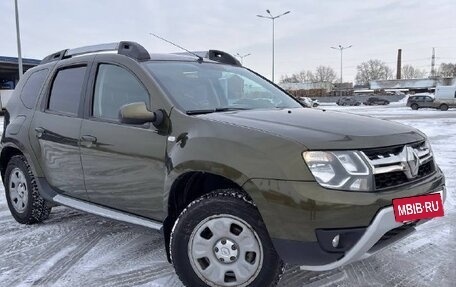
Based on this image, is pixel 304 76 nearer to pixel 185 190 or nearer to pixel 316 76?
pixel 316 76

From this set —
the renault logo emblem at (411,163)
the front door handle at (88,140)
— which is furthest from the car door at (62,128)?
the renault logo emblem at (411,163)

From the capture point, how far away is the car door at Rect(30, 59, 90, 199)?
4262 millimetres

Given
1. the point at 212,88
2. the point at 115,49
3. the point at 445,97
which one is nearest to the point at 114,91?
the point at 115,49

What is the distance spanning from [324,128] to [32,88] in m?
3.56

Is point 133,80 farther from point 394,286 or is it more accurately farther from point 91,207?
point 394,286

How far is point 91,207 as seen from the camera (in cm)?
414

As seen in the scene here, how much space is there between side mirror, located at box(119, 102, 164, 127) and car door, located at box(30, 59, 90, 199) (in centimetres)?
102

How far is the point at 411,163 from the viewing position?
3014 mm

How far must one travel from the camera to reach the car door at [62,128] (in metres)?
4.26

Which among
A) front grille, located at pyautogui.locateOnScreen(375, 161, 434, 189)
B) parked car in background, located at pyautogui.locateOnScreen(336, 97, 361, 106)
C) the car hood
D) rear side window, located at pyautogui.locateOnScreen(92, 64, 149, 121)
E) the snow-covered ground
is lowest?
parked car in background, located at pyautogui.locateOnScreen(336, 97, 361, 106)

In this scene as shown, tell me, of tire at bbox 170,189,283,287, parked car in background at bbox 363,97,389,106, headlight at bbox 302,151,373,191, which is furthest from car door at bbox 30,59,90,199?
parked car in background at bbox 363,97,389,106

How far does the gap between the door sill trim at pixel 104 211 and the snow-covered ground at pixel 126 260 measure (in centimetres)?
7

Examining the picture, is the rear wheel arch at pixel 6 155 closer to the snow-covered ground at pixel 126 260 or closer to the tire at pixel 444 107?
the snow-covered ground at pixel 126 260

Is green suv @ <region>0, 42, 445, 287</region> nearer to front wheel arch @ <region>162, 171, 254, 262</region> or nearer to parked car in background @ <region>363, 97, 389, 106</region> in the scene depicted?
front wheel arch @ <region>162, 171, 254, 262</region>
